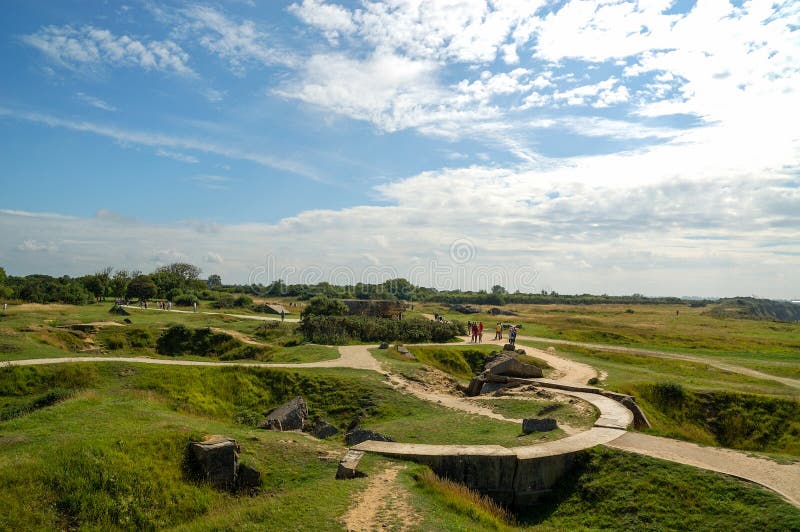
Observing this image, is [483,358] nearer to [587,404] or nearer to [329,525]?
[587,404]

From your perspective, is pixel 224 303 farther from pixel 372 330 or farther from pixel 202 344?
pixel 372 330

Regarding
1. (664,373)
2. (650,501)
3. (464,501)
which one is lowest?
(464,501)

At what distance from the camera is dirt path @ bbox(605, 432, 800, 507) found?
442 inches

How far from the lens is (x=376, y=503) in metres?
10.2

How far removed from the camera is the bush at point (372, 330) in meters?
39.7

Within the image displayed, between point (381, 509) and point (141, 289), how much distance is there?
6999cm

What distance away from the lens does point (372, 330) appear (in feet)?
133

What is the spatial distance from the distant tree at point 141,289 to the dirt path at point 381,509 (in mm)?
68416

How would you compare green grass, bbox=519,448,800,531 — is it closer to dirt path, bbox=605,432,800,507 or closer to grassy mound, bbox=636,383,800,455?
dirt path, bbox=605,432,800,507

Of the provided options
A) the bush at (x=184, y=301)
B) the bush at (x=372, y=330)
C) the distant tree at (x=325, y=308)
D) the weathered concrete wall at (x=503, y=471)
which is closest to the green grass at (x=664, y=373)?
the bush at (x=372, y=330)

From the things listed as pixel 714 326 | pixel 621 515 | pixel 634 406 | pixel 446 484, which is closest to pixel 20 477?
pixel 446 484

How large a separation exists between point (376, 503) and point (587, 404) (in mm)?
11780

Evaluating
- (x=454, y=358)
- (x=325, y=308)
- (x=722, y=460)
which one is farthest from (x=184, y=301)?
(x=722, y=460)

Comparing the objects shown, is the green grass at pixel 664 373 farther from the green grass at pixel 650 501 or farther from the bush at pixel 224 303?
the bush at pixel 224 303
